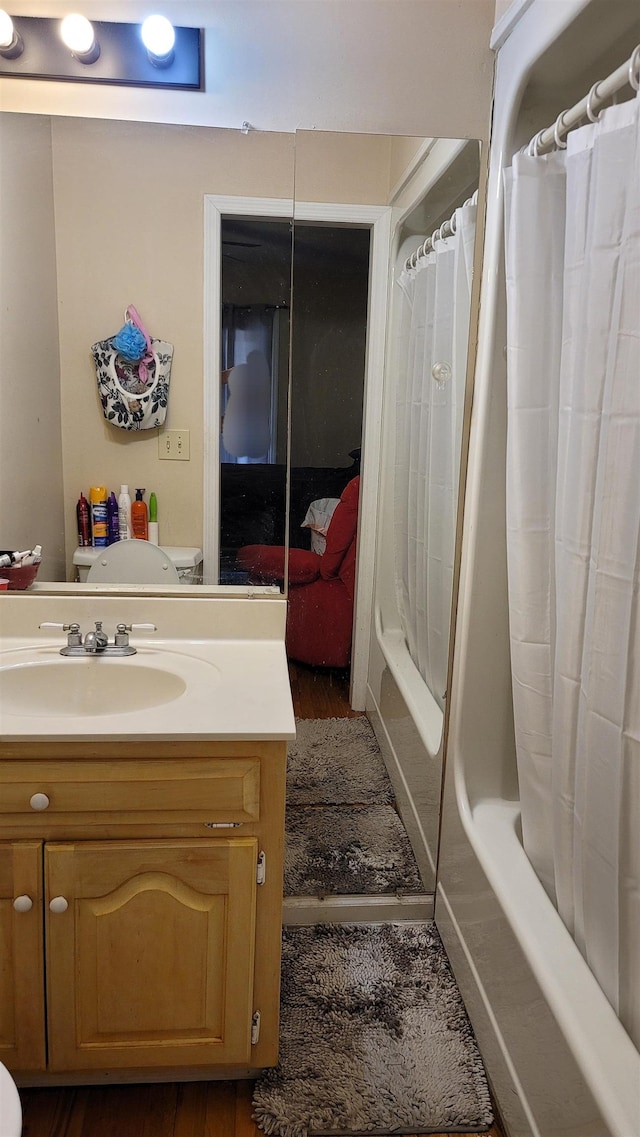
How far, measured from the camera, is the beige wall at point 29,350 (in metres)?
1.60

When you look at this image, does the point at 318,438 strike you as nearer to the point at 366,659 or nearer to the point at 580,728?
the point at 366,659

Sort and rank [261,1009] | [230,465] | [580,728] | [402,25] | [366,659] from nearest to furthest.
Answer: [580,728] < [261,1009] < [402,25] < [230,465] < [366,659]

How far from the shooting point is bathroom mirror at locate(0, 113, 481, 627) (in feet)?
5.31

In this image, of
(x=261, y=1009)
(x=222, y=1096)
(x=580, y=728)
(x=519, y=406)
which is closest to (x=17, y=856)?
(x=261, y=1009)

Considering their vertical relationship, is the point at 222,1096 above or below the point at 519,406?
below

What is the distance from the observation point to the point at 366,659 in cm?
186

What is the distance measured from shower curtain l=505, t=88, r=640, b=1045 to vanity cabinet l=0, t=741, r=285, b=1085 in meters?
0.51

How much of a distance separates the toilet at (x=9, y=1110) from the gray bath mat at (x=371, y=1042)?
24.9 inches

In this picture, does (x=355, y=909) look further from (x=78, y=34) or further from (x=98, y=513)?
(x=78, y=34)

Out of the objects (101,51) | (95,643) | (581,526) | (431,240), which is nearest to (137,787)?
(95,643)

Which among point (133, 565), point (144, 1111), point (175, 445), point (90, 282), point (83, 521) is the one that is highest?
point (90, 282)

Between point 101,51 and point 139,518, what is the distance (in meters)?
0.98

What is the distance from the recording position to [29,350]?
1.66 m

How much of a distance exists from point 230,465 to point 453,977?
1.31 meters
